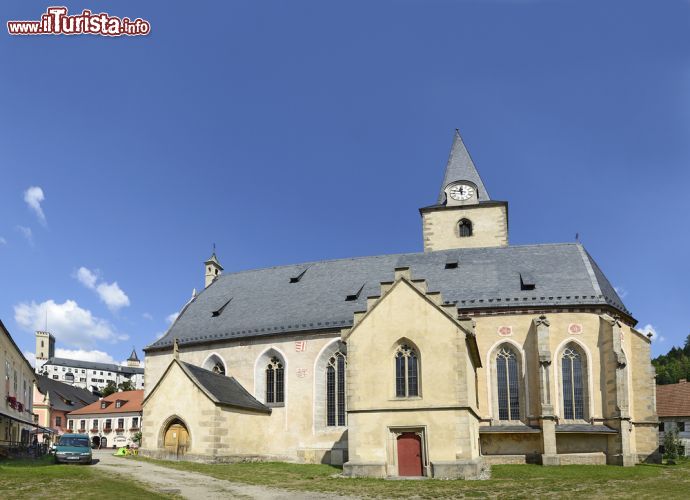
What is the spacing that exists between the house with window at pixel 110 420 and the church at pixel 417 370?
115ft

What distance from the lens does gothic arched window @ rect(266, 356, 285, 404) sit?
4169cm

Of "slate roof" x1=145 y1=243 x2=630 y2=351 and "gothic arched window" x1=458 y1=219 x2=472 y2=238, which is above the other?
"gothic arched window" x1=458 y1=219 x2=472 y2=238

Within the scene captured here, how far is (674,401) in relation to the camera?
61.8 metres

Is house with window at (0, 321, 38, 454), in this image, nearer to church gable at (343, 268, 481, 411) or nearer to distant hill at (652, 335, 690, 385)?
church gable at (343, 268, 481, 411)

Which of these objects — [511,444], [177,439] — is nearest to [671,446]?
[511,444]

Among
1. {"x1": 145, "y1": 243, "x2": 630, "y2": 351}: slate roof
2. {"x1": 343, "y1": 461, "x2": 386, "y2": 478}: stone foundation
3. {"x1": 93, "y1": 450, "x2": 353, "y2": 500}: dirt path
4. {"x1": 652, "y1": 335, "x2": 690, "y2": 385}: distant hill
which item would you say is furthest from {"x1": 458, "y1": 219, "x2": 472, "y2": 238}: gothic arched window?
{"x1": 652, "y1": 335, "x2": 690, "y2": 385}: distant hill

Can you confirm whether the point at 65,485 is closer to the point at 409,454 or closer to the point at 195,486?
the point at 195,486

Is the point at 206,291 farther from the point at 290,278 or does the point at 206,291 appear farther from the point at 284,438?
the point at 284,438

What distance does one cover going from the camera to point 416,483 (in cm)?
2677

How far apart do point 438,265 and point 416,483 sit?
19.7 meters

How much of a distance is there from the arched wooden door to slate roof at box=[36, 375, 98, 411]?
58756 millimetres

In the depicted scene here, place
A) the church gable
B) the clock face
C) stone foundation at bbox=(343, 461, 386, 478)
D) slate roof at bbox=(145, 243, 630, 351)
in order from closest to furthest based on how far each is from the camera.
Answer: stone foundation at bbox=(343, 461, 386, 478) → the church gable → slate roof at bbox=(145, 243, 630, 351) → the clock face

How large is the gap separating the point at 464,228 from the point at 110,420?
51833mm

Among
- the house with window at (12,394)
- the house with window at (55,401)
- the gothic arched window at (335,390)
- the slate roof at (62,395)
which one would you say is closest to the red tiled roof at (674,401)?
the gothic arched window at (335,390)
